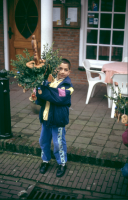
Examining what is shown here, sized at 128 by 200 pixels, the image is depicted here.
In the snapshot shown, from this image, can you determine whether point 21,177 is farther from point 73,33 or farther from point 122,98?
point 73,33

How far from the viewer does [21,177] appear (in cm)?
339

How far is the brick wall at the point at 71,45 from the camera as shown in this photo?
7320 millimetres

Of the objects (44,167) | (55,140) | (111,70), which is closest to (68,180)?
(44,167)

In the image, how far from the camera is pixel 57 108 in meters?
3.08

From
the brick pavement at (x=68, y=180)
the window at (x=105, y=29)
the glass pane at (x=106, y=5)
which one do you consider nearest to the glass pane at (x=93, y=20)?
the window at (x=105, y=29)

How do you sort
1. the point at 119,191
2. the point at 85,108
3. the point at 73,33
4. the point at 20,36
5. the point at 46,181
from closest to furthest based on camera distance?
1. the point at 119,191
2. the point at 46,181
3. the point at 85,108
4. the point at 73,33
5. the point at 20,36

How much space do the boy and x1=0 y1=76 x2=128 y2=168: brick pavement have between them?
1.52 feet

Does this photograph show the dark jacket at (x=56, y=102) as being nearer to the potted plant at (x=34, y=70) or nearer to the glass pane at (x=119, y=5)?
the potted plant at (x=34, y=70)

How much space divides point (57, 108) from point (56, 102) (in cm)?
16

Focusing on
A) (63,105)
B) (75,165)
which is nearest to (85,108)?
(75,165)

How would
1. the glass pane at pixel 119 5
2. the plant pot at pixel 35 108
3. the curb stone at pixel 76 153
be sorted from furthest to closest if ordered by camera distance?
the glass pane at pixel 119 5 < the plant pot at pixel 35 108 < the curb stone at pixel 76 153

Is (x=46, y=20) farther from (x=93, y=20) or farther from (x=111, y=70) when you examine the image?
(x=93, y=20)

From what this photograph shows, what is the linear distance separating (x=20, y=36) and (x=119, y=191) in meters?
5.99

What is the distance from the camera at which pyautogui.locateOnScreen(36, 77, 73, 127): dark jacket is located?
2855mm
